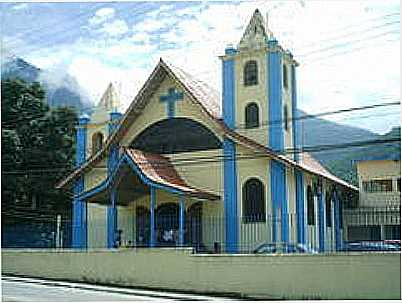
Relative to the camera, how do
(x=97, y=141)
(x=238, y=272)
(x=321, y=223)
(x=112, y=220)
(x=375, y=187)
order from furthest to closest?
1. (x=375, y=187)
2. (x=97, y=141)
3. (x=321, y=223)
4. (x=112, y=220)
5. (x=238, y=272)

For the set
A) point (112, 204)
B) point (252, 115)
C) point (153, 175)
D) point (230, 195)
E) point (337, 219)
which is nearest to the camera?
point (153, 175)

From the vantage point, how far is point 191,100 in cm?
2795

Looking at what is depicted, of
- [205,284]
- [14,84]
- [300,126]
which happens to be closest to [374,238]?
[300,126]

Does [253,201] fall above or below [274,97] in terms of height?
below

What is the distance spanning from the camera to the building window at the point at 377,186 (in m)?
40.0

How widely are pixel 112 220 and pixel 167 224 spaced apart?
2.62 meters

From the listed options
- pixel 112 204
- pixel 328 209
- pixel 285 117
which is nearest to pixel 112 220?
pixel 112 204

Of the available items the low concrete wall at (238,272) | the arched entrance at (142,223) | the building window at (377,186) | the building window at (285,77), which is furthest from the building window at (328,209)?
the low concrete wall at (238,272)

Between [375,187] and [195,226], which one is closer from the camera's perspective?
[195,226]

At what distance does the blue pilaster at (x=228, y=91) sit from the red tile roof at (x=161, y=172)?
305cm

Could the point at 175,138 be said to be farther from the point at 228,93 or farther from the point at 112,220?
the point at 112,220

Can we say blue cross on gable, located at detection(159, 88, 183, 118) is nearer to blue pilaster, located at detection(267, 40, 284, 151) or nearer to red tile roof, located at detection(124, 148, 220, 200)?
red tile roof, located at detection(124, 148, 220, 200)

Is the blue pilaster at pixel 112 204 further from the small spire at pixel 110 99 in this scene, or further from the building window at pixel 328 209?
the building window at pixel 328 209

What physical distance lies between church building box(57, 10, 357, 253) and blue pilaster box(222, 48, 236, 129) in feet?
0.14
